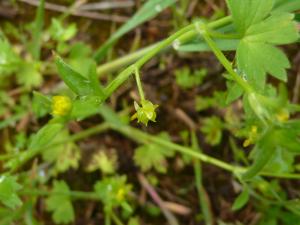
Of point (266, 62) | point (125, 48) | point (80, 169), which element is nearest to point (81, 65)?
point (125, 48)

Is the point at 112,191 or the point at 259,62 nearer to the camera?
the point at 259,62

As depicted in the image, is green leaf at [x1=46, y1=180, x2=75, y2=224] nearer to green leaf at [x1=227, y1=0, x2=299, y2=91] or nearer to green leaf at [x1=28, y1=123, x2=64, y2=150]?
green leaf at [x1=28, y1=123, x2=64, y2=150]

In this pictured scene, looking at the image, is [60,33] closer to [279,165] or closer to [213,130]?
[213,130]

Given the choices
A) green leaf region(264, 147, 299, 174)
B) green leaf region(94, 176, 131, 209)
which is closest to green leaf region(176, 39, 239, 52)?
green leaf region(264, 147, 299, 174)

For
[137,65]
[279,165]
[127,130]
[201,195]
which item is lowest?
[201,195]

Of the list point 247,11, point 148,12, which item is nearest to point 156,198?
point 148,12

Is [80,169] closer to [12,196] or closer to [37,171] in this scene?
[37,171]
